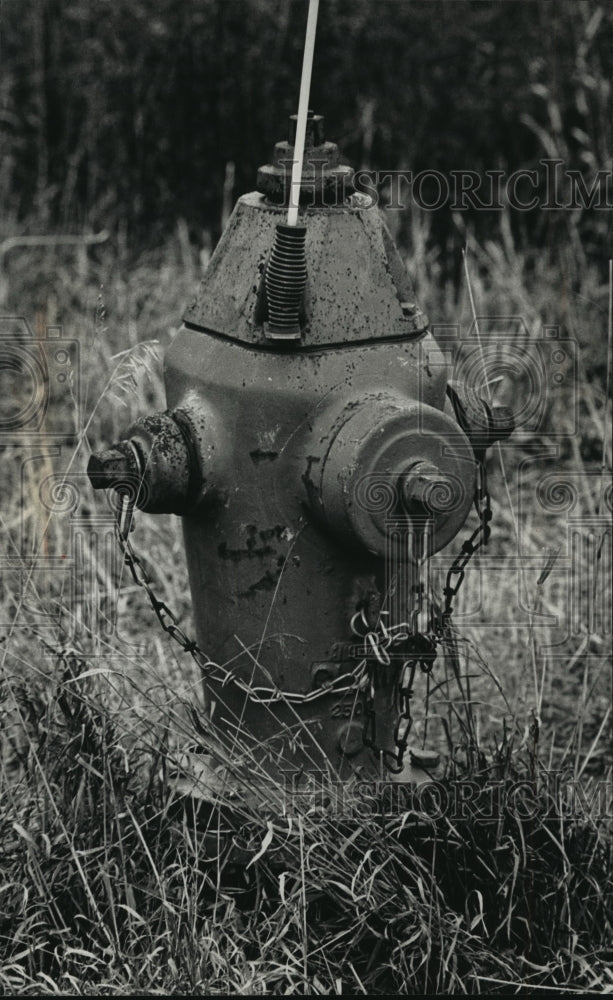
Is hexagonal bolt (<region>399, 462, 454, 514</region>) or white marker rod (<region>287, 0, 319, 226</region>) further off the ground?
Result: white marker rod (<region>287, 0, 319, 226</region>)

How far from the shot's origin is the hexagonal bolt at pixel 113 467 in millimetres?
2383

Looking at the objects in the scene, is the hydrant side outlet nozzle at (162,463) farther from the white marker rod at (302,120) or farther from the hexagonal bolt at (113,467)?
the white marker rod at (302,120)

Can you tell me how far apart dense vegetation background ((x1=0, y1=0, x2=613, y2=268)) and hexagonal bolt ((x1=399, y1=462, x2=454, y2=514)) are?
349cm

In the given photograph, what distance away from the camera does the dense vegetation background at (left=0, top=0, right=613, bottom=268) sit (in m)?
5.64

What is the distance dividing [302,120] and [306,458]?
60 centimetres

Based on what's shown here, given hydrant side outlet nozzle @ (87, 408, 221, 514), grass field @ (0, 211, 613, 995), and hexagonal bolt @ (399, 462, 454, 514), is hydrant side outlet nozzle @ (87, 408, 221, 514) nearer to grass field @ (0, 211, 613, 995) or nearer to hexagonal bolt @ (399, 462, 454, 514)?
grass field @ (0, 211, 613, 995)

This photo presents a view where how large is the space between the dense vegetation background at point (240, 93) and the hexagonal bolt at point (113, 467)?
3.39 metres

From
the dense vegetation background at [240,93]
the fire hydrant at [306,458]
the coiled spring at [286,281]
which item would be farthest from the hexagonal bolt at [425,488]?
the dense vegetation background at [240,93]

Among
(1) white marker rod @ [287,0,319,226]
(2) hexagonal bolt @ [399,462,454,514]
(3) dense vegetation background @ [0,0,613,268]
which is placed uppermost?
(3) dense vegetation background @ [0,0,613,268]

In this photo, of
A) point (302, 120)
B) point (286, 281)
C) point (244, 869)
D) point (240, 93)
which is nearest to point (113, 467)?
point (286, 281)

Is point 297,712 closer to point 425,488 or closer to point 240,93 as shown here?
point 425,488

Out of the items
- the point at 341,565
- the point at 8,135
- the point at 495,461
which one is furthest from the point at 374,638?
the point at 8,135

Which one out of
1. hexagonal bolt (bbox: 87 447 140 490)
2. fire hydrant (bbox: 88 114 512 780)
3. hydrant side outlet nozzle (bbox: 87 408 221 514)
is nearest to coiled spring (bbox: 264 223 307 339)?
fire hydrant (bbox: 88 114 512 780)

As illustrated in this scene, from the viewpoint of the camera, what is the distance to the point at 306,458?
243 cm
